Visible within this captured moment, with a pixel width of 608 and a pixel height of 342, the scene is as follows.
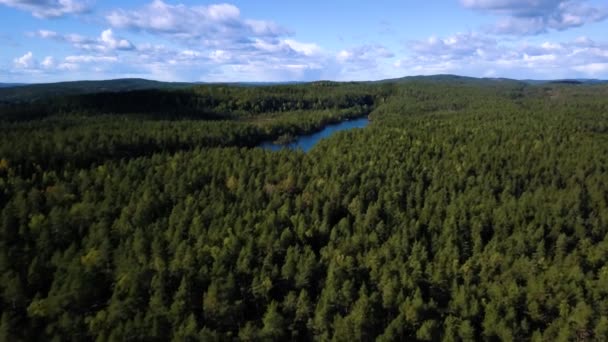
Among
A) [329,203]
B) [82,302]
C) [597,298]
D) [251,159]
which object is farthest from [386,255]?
[251,159]

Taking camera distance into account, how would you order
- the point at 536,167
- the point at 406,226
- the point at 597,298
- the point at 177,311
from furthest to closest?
the point at 536,167 → the point at 406,226 → the point at 597,298 → the point at 177,311

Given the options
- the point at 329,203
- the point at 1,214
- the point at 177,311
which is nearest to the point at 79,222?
the point at 1,214

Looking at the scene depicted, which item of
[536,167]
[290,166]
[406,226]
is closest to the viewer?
[406,226]

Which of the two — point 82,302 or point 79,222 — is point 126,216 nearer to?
point 79,222

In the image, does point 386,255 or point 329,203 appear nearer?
point 386,255

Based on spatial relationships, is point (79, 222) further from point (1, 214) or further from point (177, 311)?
point (177, 311)

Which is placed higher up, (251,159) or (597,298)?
(251,159)

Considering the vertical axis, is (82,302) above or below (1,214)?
below
